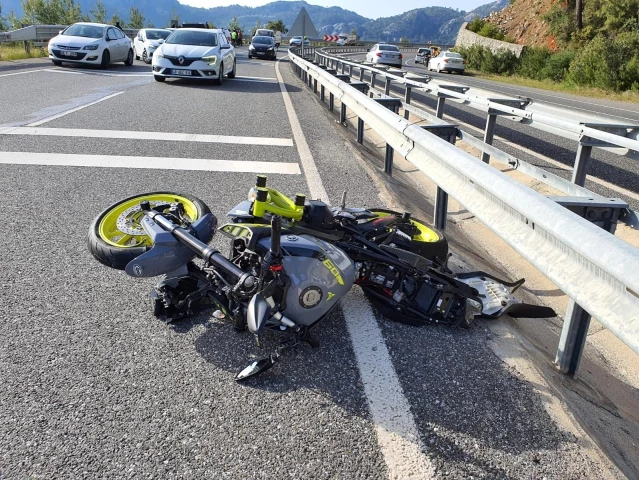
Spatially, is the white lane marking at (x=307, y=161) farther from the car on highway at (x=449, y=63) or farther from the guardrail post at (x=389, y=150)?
the car on highway at (x=449, y=63)

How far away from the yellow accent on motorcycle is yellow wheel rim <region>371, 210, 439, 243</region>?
0.81 m

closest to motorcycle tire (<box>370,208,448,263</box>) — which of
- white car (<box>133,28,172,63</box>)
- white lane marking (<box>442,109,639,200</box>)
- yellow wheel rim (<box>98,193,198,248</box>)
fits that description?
yellow wheel rim (<box>98,193,198,248</box>)

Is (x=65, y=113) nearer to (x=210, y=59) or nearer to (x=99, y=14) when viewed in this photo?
(x=210, y=59)

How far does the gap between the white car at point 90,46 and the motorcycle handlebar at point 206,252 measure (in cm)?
1815

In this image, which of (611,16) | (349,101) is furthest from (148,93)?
(611,16)

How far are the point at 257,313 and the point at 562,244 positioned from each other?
135cm

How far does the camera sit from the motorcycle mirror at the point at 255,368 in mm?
2605

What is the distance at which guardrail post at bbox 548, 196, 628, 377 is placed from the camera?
9.07 feet

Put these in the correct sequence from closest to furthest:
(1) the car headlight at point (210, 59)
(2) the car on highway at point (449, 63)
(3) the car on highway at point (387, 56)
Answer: (1) the car headlight at point (210, 59) → (3) the car on highway at point (387, 56) → (2) the car on highway at point (449, 63)

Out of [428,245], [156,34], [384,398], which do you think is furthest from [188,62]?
[156,34]

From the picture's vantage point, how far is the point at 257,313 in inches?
101

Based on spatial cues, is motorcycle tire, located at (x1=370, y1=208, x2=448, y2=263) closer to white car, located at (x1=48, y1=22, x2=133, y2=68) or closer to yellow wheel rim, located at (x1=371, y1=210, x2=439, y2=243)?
yellow wheel rim, located at (x1=371, y1=210, x2=439, y2=243)

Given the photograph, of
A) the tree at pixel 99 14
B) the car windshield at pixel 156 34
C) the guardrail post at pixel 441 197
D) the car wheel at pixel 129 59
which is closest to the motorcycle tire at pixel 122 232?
the guardrail post at pixel 441 197

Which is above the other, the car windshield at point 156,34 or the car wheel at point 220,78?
the car windshield at point 156,34
